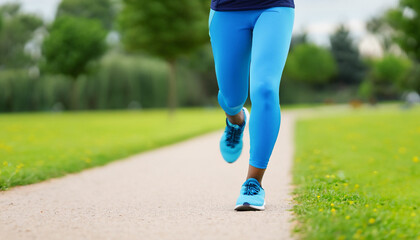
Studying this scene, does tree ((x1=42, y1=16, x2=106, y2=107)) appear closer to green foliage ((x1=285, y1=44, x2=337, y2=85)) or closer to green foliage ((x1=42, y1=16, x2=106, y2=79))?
green foliage ((x1=42, y1=16, x2=106, y2=79))

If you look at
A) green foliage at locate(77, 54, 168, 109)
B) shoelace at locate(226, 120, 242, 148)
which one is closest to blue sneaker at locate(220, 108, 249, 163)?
shoelace at locate(226, 120, 242, 148)

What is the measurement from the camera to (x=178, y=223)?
2.55 meters

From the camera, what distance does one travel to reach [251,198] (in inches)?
112

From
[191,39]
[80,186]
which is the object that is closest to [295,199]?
[80,186]

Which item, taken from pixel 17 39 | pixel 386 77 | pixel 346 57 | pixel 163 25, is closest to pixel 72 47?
pixel 163 25

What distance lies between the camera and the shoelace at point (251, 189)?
2.88 meters

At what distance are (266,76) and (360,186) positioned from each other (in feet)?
7.34

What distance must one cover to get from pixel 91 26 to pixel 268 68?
896 inches

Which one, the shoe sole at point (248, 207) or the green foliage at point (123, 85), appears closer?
the shoe sole at point (248, 207)

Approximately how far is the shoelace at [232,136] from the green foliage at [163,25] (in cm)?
1412

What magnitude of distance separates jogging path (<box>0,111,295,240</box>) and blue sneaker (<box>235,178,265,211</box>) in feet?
0.20

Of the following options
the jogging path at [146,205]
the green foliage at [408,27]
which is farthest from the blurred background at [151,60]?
the jogging path at [146,205]

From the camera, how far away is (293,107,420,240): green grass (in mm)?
2174

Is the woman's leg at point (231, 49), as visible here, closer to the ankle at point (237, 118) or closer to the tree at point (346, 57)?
the ankle at point (237, 118)
